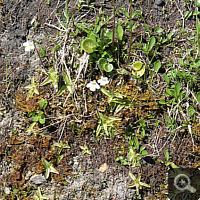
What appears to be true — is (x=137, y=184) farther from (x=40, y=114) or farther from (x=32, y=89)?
(x=32, y=89)

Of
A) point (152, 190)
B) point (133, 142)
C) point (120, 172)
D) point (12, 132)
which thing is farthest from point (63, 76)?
point (152, 190)

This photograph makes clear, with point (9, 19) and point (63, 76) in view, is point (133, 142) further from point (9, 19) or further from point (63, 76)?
point (9, 19)

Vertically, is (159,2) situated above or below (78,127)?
above

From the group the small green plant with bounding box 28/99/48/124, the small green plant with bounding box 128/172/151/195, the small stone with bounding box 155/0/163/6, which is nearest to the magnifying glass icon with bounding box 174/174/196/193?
the small green plant with bounding box 128/172/151/195

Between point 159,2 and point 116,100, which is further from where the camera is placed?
point 159,2

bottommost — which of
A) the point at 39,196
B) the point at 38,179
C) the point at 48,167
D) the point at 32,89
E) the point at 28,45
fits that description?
the point at 39,196

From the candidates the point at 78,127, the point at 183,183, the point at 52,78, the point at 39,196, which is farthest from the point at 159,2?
the point at 39,196
